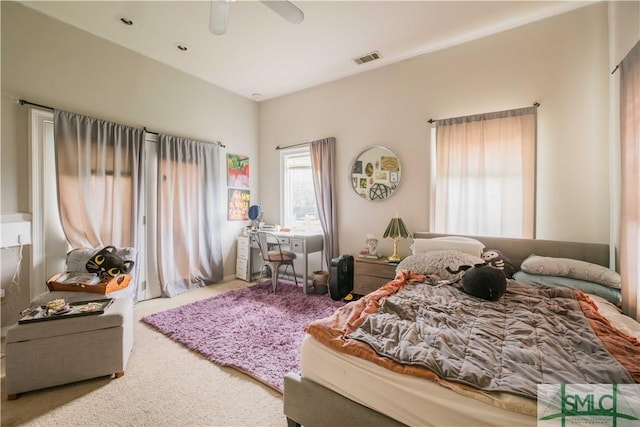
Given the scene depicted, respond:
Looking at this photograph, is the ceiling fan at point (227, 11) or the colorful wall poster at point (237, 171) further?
the colorful wall poster at point (237, 171)

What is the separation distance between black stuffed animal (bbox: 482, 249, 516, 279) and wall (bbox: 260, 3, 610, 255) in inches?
20.9

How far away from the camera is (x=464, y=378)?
102 cm

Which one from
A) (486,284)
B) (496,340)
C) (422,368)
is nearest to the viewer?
(422,368)

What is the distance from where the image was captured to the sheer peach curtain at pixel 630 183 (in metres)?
1.65

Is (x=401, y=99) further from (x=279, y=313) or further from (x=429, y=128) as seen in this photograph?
(x=279, y=313)

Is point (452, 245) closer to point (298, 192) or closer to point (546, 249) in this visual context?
point (546, 249)

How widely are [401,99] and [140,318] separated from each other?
12.9 ft

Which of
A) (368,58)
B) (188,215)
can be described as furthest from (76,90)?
(368,58)

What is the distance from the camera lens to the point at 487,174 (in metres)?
2.91

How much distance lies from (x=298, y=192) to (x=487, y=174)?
2741mm

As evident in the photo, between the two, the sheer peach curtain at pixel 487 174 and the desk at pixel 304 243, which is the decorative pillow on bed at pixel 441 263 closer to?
the sheer peach curtain at pixel 487 174

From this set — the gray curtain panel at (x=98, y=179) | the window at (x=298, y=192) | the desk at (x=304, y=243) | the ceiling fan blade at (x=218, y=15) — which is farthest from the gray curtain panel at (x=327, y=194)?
the gray curtain panel at (x=98, y=179)

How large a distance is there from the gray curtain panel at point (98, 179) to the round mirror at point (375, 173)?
8.99ft

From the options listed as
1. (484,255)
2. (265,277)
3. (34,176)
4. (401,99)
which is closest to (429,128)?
(401,99)
